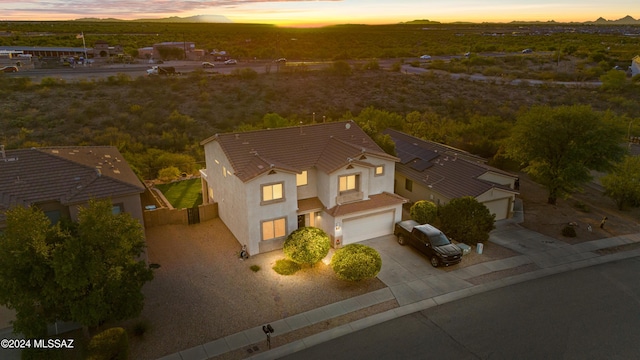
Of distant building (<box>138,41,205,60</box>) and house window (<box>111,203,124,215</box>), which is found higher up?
distant building (<box>138,41,205,60</box>)

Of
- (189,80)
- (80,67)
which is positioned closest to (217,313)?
(189,80)

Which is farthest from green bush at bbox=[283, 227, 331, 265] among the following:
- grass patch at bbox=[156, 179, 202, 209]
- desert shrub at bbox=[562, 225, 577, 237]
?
desert shrub at bbox=[562, 225, 577, 237]

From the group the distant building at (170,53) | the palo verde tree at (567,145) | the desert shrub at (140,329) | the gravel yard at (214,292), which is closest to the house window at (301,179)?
the gravel yard at (214,292)

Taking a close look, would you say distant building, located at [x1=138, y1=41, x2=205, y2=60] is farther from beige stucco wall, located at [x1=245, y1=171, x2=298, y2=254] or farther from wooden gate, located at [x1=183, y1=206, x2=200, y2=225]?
beige stucco wall, located at [x1=245, y1=171, x2=298, y2=254]

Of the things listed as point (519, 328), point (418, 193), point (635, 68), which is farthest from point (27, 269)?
point (635, 68)

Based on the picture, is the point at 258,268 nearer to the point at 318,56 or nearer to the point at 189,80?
the point at 189,80

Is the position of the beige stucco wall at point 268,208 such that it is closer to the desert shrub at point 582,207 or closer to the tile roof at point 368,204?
the tile roof at point 368,204
